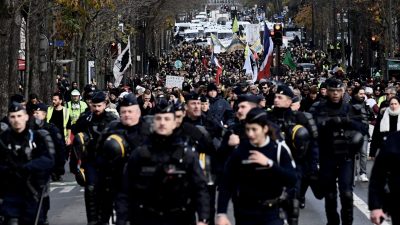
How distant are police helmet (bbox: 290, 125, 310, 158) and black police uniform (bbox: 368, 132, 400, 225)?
3.92 metres

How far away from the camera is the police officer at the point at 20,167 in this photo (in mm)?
13148

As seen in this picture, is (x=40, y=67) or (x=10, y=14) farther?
(x=40, y=67)

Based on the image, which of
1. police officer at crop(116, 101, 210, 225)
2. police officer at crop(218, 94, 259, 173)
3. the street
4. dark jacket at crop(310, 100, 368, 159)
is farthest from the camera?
the street

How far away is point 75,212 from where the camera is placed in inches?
762

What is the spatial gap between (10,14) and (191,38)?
550 ft

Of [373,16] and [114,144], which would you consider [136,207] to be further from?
[373,16]

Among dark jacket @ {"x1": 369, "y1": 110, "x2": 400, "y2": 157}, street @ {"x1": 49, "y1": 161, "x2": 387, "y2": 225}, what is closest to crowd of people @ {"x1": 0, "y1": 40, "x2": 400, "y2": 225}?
dark jacket @ {"x1": 369, "y1": 110, "x2": 400, "y2": 157}

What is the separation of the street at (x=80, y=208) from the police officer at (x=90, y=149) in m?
1.45

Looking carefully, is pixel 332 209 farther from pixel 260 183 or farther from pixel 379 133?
pixel 379 133

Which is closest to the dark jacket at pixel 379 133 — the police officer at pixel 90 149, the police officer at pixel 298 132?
the police officer at pixel 298 132

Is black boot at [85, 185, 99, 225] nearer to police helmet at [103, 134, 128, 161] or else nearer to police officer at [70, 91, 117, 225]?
police officer at [70, 91, 117, 225]

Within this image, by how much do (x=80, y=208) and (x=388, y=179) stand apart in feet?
30.6

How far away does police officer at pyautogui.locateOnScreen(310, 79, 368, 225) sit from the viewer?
1550cm

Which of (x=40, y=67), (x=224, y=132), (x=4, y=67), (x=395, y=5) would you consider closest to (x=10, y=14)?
(x=4, y=67)
